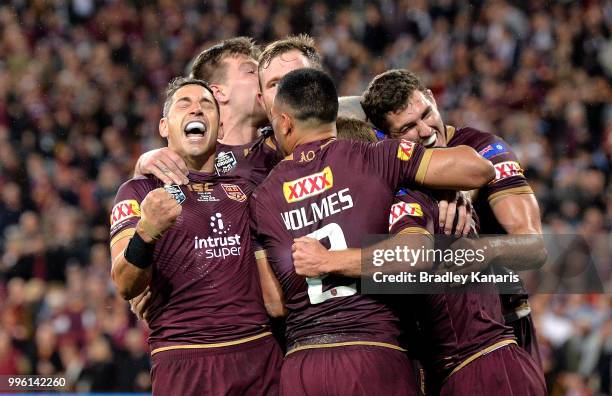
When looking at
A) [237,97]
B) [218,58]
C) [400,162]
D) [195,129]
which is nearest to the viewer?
[400,162]

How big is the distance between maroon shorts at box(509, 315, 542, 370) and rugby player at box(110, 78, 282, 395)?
5.14 ft

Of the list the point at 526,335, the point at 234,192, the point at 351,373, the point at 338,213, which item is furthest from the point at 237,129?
the point at 351,373

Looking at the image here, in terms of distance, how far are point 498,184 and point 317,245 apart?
1.31 metres

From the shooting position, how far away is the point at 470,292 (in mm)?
4625

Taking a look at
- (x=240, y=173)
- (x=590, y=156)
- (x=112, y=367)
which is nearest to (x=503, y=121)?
(x=590, y=156)

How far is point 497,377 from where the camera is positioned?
4.51m

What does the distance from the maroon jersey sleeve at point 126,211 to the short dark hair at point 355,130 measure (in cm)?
106

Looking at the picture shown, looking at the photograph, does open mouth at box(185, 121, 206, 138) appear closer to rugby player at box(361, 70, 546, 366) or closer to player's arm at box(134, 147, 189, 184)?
player's arm at box(134, 147, 189, 184)

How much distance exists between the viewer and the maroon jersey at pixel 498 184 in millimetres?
4965

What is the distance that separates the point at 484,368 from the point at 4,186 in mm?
11033

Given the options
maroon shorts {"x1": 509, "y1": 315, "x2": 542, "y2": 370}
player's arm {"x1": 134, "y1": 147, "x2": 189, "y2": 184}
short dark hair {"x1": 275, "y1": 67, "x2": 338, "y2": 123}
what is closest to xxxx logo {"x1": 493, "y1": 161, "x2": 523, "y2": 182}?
maroon shorts {"x1": 509, "y1": 315, "x2": 542, "y2": 370}

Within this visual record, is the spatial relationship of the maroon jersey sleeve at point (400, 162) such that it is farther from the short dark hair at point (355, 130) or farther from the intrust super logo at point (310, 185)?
the short dark hair at point (355, 130)

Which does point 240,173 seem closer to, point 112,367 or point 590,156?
point 112,367

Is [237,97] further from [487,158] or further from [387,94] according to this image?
[487,158]
